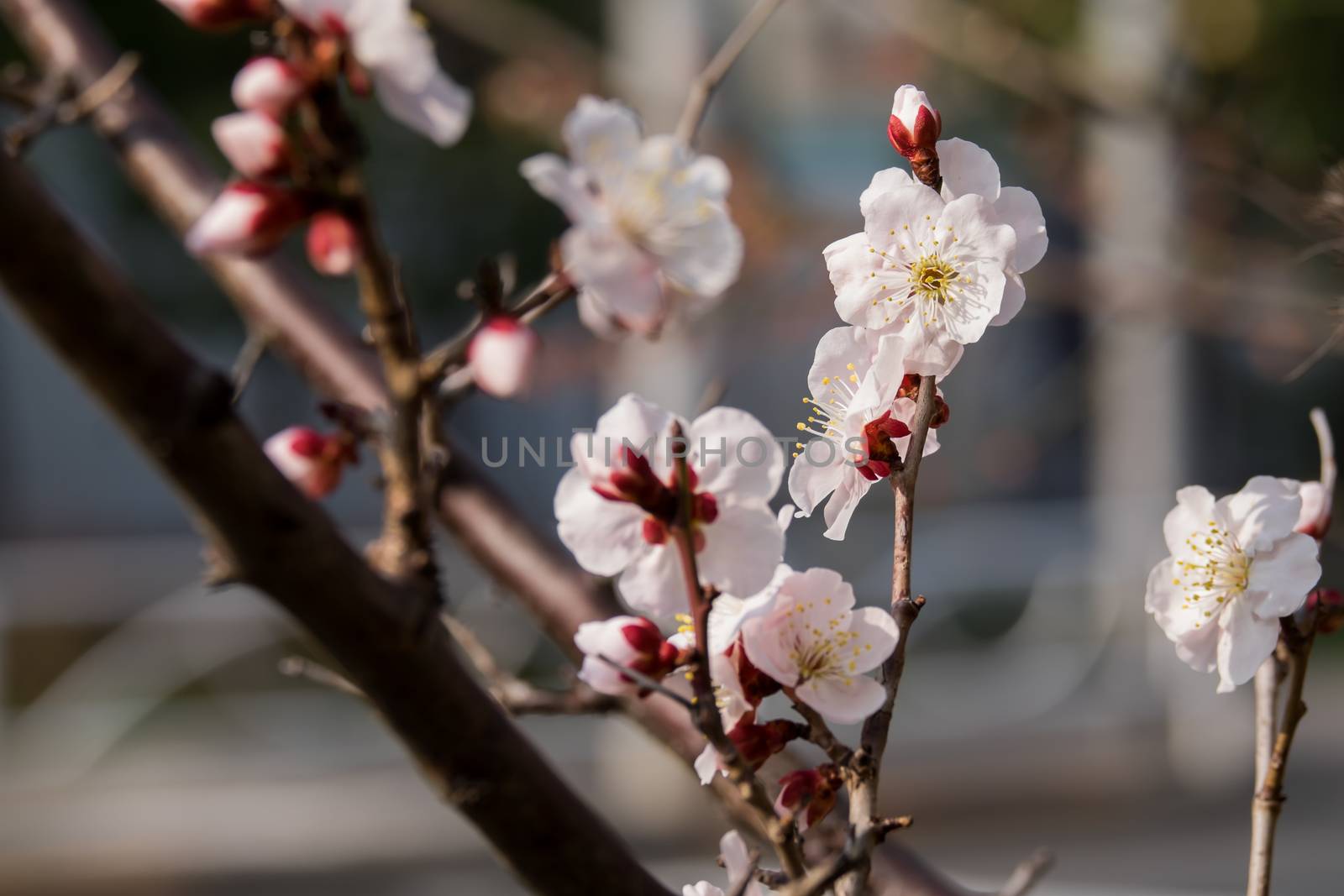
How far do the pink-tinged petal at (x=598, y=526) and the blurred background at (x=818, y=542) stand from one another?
174cm

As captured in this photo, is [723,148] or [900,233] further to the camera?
[723,148]

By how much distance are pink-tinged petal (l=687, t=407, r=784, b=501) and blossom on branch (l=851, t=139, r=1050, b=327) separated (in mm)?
99

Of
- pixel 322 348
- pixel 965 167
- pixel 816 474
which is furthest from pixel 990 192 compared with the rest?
pixel 322 348

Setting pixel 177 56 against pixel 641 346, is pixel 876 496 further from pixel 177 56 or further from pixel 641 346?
pixel 177 56

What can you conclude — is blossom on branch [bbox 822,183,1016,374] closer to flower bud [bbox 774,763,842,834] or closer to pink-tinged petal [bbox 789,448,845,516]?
pink-tinged petal [bbox 789,448,845,516]

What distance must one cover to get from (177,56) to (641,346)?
115 inches

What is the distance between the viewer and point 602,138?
416 millimetres

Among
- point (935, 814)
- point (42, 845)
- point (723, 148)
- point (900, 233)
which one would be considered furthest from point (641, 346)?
point (900, 233)

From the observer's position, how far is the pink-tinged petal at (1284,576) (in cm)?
48

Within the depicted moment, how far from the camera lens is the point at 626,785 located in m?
4.05

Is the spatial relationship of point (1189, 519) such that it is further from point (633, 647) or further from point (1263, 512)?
point (633, 647)

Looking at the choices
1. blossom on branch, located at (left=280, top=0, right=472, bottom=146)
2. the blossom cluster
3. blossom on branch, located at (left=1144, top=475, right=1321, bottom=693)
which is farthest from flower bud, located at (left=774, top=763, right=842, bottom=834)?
blossom on branch, located at (left=280, top=0, right=472, bottom=146)

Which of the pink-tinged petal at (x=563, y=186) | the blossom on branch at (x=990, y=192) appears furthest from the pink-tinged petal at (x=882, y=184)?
the pink-tinged petal at (x=563, y=186)

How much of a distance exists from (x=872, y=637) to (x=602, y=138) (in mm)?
187
